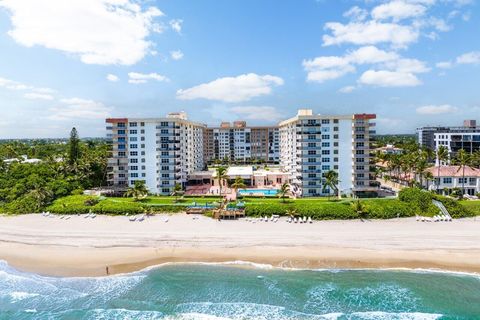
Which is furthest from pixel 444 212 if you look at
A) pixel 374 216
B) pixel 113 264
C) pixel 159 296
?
pixel 113 264

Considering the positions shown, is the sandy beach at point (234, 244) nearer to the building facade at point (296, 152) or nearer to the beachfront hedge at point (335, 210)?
the beachfront hedge at point (335, 210)

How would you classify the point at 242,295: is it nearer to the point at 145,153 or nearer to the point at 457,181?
the point at 145,153

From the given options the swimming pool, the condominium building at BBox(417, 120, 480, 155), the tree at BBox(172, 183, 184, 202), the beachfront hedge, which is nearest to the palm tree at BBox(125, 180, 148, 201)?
the tree at BBox(172, 183, 184, 202)

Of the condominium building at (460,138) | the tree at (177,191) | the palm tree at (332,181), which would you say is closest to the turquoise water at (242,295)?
the palm tree at (332,181)

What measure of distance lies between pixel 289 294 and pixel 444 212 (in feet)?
113

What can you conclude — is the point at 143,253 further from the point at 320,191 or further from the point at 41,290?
the point at 320,191

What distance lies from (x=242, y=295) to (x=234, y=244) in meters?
12.1

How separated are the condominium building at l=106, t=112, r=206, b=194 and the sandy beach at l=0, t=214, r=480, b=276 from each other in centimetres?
2019

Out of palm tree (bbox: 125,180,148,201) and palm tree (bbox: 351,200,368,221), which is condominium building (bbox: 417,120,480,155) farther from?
palm tree (bbox: 125,180,148,201)

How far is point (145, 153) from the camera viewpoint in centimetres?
7256

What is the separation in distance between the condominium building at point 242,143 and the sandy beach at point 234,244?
84.2 m

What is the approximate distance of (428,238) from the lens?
4428cm

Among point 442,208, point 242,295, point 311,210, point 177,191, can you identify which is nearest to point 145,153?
point 177,191

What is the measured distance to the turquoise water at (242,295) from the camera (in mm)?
29703
